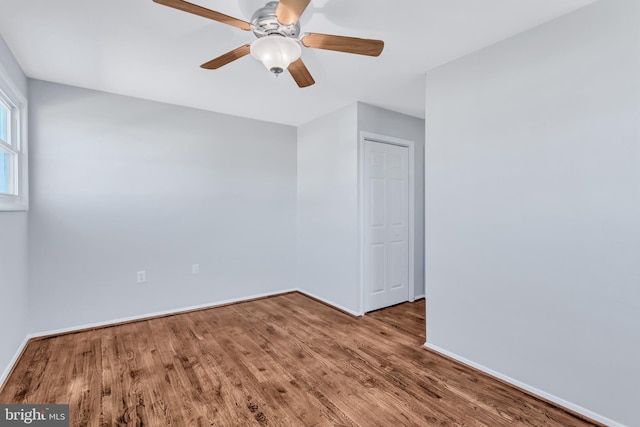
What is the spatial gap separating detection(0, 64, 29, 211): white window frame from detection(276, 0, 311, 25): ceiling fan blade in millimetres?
2276

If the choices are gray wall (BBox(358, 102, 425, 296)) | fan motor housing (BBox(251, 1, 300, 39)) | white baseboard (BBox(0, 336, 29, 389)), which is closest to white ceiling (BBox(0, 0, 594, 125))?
fan motor housing (BBox(251, 1, 300, 39))

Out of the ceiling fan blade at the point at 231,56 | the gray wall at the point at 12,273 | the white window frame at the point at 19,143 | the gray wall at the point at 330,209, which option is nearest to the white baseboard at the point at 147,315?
the gray wall at the point at 12,273

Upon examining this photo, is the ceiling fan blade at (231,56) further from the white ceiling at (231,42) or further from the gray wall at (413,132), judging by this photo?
the gray wall at (413,132)

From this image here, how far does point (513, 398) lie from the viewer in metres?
1.95

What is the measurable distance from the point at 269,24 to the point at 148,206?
2.51 metres

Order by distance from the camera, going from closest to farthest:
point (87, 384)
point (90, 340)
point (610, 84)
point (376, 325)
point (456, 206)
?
point (610, 84) → point (87, 384) → point (456, 206) → point (90, 340) → point (376, 325)

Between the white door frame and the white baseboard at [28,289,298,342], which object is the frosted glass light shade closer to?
the white door frame

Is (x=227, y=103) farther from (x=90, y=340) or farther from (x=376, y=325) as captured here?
(x=376, y=325)

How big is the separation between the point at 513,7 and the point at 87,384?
11.8 feet

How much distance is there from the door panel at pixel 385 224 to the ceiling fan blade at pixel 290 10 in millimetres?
2120

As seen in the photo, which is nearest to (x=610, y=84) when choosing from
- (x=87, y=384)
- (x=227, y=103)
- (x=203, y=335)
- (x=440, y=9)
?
(x=440, y=9)

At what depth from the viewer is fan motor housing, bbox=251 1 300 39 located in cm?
163

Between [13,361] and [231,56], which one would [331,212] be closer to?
[231,56]

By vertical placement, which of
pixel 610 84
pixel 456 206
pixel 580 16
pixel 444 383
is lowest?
pixel 444 383
